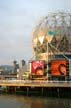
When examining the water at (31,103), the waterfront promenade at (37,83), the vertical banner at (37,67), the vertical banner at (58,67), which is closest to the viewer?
the water at (31,103)

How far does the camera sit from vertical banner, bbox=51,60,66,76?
91688 mm

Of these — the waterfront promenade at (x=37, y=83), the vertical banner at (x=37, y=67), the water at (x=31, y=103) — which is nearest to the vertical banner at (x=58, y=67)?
the vertical banner at (x=37, y=67)

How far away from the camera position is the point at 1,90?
8669 cm

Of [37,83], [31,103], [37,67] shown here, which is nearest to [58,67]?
[37,67]

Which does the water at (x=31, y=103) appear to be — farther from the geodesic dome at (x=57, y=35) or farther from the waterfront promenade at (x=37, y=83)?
the geodesic dome at (x=57, y=35)

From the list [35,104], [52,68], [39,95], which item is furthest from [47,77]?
[35,104]

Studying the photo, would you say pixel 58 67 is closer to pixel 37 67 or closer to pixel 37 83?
pixel 37 67

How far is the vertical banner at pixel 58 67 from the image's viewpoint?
91.7 metres

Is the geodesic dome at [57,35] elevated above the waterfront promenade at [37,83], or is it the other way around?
the geodesic dome at [57,35]

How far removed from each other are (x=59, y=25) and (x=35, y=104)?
151 feet

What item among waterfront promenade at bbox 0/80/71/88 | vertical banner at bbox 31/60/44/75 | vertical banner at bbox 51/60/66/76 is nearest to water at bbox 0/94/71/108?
waterfront promenade at bbox 0/80/71/88

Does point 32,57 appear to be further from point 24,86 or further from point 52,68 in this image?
point 24,86

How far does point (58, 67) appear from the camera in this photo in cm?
9169

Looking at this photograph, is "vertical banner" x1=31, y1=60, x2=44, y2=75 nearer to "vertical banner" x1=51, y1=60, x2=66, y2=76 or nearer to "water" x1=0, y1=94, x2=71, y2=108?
"vertical banner" x1=51, y1=60, x2=66, y2=76
